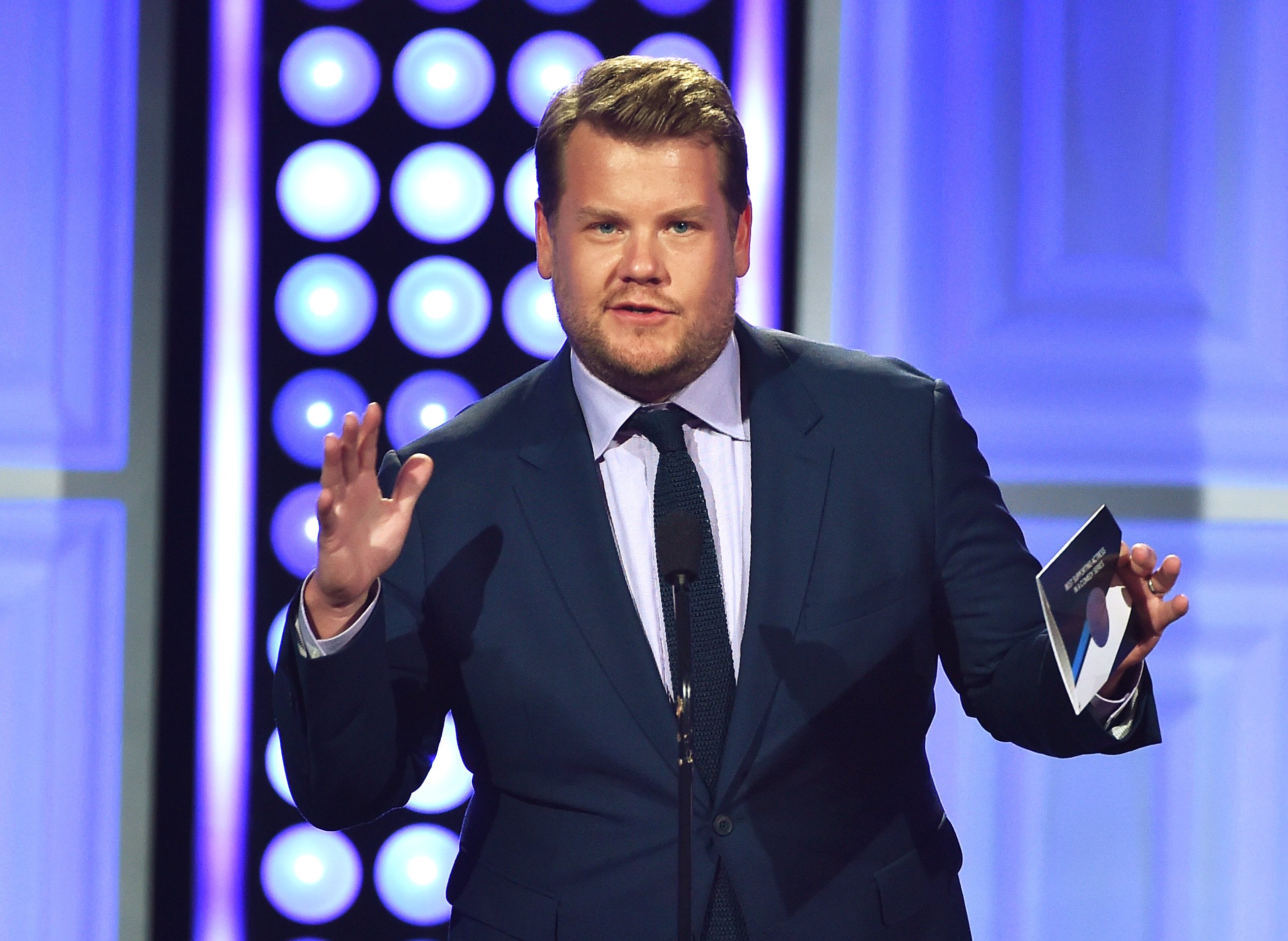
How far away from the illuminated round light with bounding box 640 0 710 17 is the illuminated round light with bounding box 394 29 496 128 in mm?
331

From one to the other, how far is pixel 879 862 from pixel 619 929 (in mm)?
309

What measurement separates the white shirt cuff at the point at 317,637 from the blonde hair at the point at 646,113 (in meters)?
0.57

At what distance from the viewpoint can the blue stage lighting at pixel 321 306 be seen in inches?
94.4

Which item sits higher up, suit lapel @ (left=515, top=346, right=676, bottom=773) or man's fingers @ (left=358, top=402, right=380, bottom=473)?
A: man's fingers @ (left=358, top=402, right=380, bottom=473)

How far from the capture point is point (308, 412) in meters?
2.39

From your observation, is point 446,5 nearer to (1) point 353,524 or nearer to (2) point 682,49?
(2) point 682,49

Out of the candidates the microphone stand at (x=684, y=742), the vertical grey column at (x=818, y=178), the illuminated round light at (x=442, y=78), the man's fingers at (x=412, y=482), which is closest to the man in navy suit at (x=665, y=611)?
the man's fingers at (x=412, y=482)

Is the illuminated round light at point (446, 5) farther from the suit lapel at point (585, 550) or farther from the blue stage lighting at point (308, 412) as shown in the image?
the suit lapel at point (585, 550)

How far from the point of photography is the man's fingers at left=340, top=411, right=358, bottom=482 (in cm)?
132

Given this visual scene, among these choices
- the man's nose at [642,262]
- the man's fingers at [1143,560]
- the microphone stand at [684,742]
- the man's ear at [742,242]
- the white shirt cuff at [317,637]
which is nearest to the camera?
the microphone stand at [684,742]

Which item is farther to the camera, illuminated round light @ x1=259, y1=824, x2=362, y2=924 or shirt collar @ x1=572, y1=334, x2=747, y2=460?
illuminated round light @ x1=259, y1=824, x2=362, y2=924

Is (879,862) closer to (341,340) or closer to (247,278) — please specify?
(341,340)

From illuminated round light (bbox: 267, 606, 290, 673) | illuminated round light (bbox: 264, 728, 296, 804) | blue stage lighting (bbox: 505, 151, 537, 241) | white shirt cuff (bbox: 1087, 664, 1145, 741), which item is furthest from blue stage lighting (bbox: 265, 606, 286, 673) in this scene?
white shirt cuff (bbox: 1087, 664, 1145, 741)

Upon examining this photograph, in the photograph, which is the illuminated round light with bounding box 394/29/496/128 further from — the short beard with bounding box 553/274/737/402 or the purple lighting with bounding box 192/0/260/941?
the short beard with bounding box 553/274/737/402
